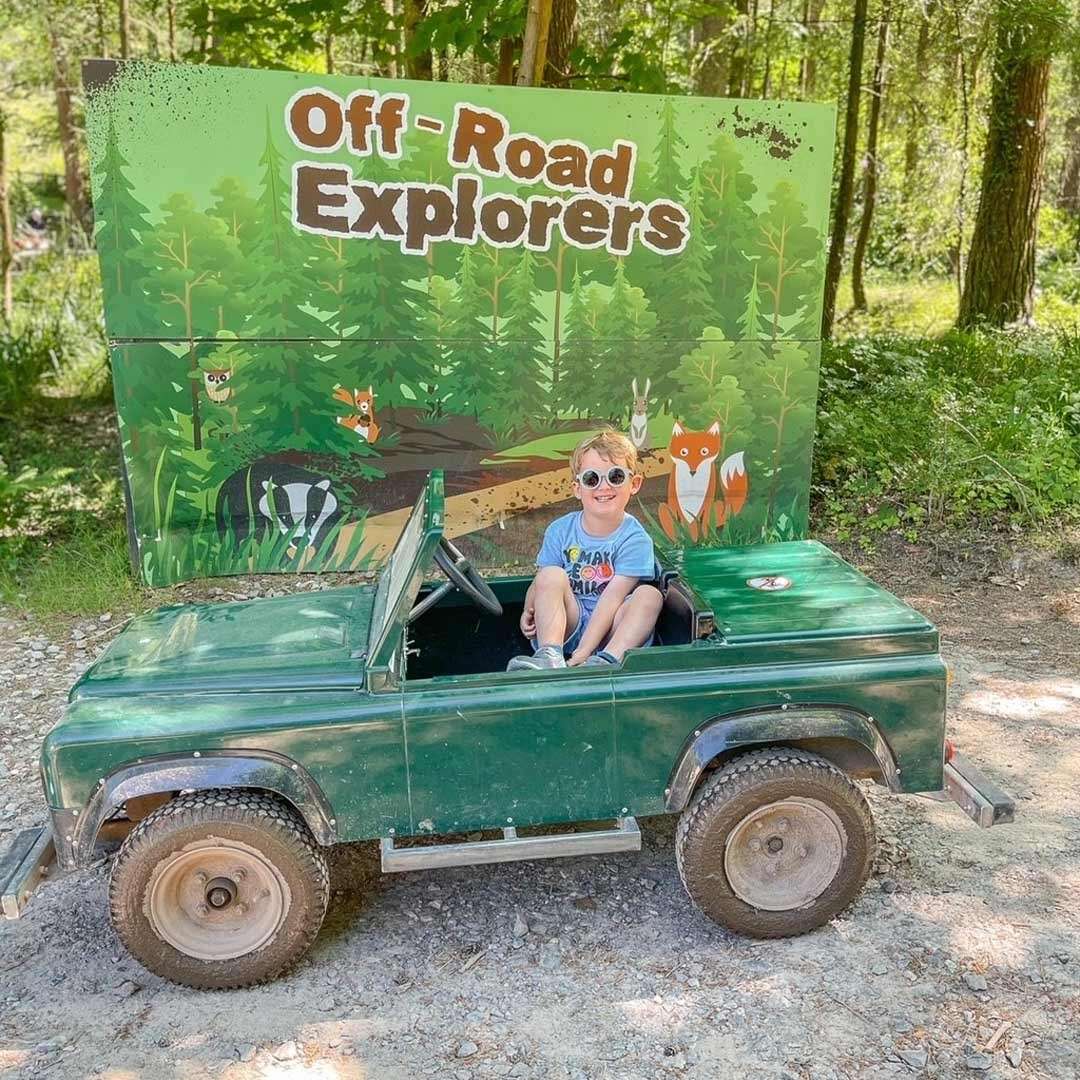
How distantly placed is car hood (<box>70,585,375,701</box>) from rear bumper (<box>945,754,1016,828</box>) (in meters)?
1.86

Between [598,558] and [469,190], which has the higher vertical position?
[469,190]

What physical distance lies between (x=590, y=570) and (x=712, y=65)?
11105 mm

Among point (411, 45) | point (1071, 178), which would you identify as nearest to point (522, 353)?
point (411, 45)

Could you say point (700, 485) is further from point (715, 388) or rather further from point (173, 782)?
point (173, 782)

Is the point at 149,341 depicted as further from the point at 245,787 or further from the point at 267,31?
the point at 267,31

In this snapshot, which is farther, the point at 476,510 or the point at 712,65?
the point at 712,65

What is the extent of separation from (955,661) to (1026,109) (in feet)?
22.9

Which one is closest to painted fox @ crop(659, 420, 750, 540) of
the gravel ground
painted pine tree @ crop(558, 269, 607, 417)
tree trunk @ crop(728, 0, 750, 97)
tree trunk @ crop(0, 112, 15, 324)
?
painted pine tree @ crop(558, 269, 607, 417)

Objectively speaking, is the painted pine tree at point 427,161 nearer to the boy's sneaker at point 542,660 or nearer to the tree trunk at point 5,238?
the boy's sneaker at point 542,660

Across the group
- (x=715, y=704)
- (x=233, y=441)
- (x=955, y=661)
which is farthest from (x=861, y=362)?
(x=715, y=704)

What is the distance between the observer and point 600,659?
3.40 m

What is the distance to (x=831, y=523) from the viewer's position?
7.37 metres

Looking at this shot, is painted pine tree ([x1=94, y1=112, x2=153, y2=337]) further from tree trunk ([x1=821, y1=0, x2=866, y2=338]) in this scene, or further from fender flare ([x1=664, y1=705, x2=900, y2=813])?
tree trunk ([x1=821, y1=0, x2=866, y2=338])

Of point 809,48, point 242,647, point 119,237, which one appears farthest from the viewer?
point 809,48
